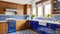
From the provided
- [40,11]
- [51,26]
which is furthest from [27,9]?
[51,26]

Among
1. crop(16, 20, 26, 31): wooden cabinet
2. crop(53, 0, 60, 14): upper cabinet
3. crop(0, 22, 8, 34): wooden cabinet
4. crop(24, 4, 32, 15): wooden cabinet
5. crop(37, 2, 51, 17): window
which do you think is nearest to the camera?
crop(53, 0, 60, 14): upper cabinet

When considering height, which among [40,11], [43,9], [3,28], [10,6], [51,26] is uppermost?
[10,6]

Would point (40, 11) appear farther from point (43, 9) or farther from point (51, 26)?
point (51, 26)

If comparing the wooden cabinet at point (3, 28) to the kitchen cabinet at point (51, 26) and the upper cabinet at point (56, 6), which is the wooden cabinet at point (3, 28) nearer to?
the kitchen cabinet at point (51, 26)

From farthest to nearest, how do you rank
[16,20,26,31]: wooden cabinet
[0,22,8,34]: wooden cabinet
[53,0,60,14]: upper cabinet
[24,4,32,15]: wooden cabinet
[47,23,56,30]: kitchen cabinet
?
[24,4,32,15]: wooden cabinet → [16,20,26,31]: wooden cabinet → [0,22,8,34]: wooden cabinet → [53,0,60,14]: upper cabinet → [47,23,56,30]: kitchen cabinet

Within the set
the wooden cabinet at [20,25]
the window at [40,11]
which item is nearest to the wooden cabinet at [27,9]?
the window at [40,11]

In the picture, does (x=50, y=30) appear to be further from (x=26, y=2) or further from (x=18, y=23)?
(x=26, y=2)

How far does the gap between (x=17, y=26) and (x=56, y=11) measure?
261 cm

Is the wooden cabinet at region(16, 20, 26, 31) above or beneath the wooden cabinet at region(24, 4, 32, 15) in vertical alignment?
beneath

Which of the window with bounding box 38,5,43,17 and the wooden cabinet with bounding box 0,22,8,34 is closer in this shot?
the wooden cabinet with bounding box 0,22,8,34

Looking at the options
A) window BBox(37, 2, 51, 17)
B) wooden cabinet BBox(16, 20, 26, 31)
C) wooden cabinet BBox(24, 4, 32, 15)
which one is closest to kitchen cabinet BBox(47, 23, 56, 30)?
window BBox(37, 2, 51, 17)

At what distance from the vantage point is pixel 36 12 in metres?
6.35

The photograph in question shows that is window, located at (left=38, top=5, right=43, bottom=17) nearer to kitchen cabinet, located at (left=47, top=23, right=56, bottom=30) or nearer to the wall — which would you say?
the wall

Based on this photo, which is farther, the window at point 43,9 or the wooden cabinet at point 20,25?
the window at point 43,9
